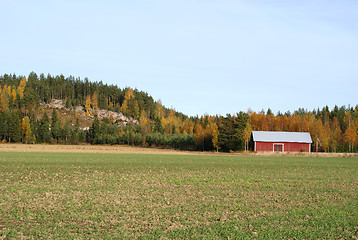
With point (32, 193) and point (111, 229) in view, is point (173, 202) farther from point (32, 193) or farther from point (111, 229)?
point (32, 193)

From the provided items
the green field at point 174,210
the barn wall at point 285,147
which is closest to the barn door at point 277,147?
the barn wall at point 285,147

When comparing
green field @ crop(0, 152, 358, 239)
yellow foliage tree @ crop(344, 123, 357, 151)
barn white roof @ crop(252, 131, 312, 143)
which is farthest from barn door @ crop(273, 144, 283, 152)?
green field @ crop(0, 152, 358, 239)

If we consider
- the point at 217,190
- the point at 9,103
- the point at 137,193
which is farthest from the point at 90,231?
the point at 9,103

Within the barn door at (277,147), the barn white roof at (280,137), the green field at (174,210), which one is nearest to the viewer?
the green field at (174,210)

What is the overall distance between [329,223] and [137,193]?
9.99 meters

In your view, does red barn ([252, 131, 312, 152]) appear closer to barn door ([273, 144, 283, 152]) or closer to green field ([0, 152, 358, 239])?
barn door ([273, 144, 283, 152])

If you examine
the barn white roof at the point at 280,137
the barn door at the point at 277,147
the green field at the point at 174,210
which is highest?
the barn white roof at the point at 280,137

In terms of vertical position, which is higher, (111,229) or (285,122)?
(285,122)

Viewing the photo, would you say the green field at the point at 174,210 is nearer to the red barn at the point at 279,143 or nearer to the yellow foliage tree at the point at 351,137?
the red barn at the point at 279,143

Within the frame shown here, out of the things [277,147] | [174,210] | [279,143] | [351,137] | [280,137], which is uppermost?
[351,137]

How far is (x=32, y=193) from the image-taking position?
18203mm

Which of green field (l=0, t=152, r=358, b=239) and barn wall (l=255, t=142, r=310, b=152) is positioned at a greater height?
barn wall (l=255, t=142, r=310, b=152)

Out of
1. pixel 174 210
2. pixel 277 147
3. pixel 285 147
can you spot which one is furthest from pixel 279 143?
pixel 174 210

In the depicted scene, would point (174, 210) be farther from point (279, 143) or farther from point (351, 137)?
point (351, 137)
